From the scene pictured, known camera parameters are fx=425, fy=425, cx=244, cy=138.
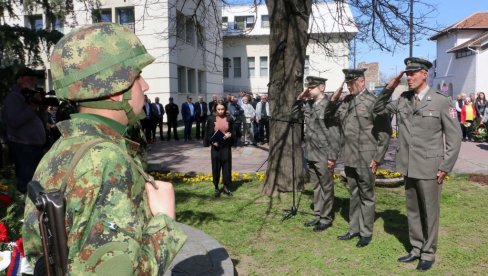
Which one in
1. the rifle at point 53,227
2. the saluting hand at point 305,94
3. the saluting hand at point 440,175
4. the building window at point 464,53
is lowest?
the saluting hand at point 440,175

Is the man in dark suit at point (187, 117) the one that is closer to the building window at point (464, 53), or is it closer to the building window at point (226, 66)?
the building window at point (226, 66)

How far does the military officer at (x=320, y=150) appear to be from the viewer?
5.91 meters

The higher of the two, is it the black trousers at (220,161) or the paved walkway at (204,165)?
the black trousers at (220,161)

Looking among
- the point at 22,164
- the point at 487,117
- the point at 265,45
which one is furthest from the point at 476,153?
the point at 265,45

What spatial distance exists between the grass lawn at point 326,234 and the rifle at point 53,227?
352 centimetres

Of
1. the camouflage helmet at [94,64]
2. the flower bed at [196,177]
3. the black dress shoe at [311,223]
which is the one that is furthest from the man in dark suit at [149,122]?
the camouflage helmet at [94,64]

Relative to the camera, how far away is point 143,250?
4.48ft

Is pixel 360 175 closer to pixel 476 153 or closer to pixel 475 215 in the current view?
pixel 475 215

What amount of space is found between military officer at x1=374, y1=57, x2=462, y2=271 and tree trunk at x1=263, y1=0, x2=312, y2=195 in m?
2.82

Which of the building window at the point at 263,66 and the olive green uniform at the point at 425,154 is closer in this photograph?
the olive green uniform at the point at 425,154

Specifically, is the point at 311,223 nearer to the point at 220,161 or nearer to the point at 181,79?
the point at 220,161

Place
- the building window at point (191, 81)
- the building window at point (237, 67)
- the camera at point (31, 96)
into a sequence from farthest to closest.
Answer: the building window at point (237, 67)
the building window at point (191, 81)
the camera at point (31, 96)

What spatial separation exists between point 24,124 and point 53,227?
215 inches

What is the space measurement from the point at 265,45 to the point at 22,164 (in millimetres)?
35052
